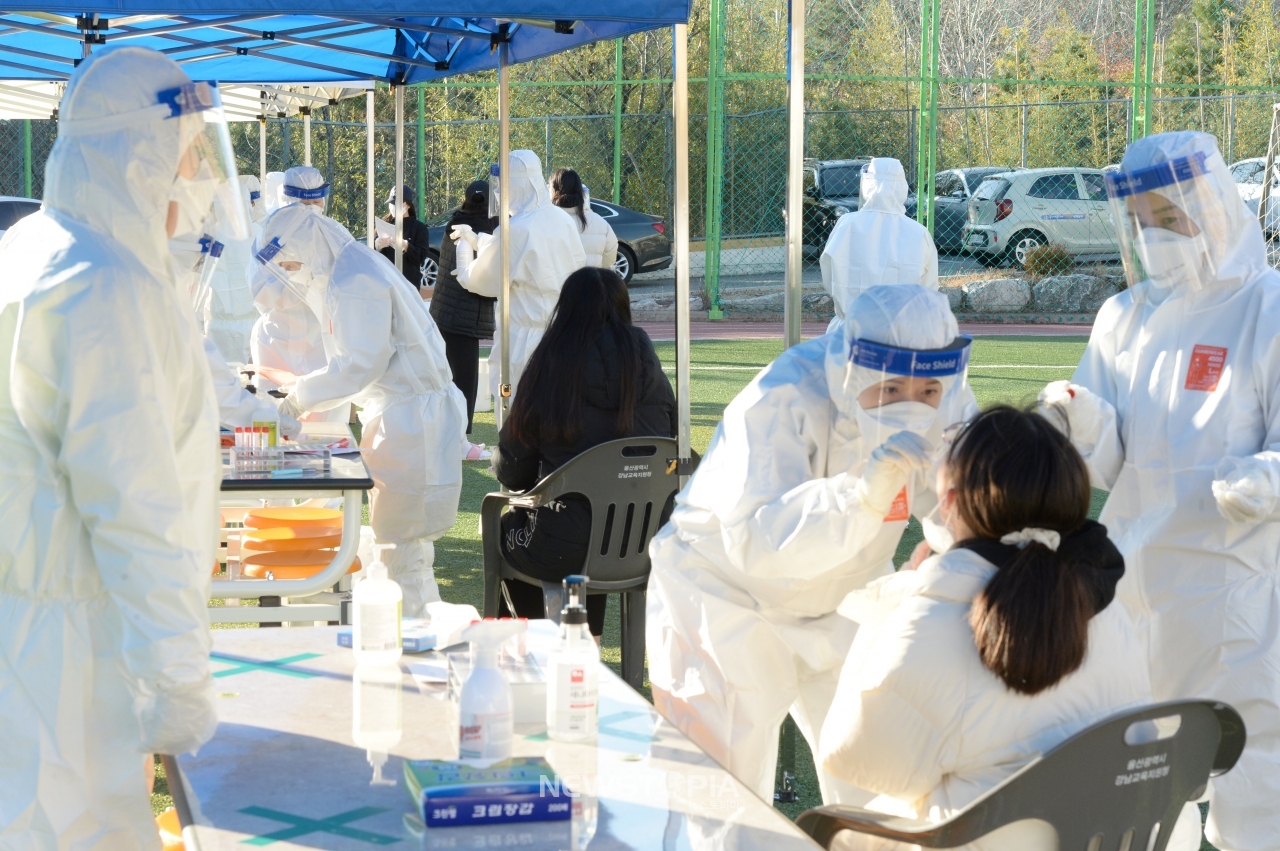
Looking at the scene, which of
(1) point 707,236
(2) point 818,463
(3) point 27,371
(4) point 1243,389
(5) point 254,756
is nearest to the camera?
(3) point 27,371

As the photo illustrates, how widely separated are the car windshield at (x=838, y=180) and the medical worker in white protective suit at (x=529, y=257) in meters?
9.89

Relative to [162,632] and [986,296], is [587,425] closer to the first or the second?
[162,632]

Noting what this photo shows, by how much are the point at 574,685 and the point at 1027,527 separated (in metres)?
0.71

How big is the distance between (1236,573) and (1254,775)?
0.43 m

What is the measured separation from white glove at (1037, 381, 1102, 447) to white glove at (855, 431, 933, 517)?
703 mm

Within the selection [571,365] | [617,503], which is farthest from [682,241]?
[617,503]

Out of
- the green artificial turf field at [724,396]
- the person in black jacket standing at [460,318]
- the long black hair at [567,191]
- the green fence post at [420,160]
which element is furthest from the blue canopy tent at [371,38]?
the green fence post at [420,160]

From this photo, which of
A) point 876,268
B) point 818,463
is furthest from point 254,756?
point 876,268

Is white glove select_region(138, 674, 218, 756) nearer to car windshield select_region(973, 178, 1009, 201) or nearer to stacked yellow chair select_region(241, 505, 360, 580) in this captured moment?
stacked yellow chair select_region(241, 505, 360, 580)

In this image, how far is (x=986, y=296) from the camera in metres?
16.2

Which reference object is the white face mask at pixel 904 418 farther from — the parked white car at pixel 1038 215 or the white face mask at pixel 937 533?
the parked white car at pixel 1038 215

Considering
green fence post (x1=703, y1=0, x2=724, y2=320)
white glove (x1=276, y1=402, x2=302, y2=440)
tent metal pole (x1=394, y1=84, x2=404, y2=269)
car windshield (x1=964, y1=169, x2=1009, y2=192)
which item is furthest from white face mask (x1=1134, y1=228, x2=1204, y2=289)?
car windshield (x1=964, y1=169, x2=1009, y2=192)

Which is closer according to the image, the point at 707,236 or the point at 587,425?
the point at 587,425

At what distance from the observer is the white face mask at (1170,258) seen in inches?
115
